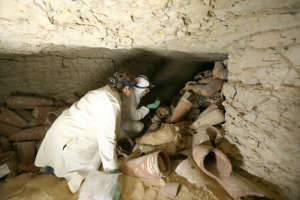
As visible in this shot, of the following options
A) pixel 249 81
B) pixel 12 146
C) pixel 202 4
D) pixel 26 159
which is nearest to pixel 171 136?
pixel 249 81

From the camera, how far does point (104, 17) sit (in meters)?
1.04

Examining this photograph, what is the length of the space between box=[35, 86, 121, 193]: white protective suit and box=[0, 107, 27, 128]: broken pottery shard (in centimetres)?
71

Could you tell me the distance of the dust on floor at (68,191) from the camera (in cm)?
134

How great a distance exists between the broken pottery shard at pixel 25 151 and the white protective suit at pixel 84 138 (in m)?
0.52

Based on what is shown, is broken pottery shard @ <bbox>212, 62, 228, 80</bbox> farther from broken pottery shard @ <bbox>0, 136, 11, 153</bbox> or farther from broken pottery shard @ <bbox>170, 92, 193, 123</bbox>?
broken pottery shard @ <bbox>0, 136, 11, 153</bbox>

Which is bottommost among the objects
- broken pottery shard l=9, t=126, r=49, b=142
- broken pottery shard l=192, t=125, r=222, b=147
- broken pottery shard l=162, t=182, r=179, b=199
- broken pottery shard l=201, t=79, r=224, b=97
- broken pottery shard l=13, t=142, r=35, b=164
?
broken pottery shard l=13, t=142, r=35, b=164

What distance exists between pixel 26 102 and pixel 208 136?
108 inches

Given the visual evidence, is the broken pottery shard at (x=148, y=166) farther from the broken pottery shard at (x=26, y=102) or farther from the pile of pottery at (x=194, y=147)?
the broken pottery shard at (x=26, y=102)

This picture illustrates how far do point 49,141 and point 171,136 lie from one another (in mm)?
1736

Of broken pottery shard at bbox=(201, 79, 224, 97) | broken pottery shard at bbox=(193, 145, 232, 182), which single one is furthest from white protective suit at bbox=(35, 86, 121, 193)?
broken pottery shard at bbox=(201, 79, 224, 97)

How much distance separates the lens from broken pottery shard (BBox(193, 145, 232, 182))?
1325 millimetres

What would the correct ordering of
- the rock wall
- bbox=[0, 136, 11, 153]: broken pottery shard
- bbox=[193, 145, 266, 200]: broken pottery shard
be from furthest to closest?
1. bbox=[0, 136, 11, 153]: broken pottery shard
2. bbox=[193, 145, 266, 200]: broken pottery shard
3. the rock wall

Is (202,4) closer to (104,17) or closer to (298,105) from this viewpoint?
(104,17)

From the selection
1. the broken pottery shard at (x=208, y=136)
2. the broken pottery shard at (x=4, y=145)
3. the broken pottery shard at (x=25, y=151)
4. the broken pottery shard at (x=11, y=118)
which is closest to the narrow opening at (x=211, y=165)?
the broken pottery shard at (x=208, y=136)
